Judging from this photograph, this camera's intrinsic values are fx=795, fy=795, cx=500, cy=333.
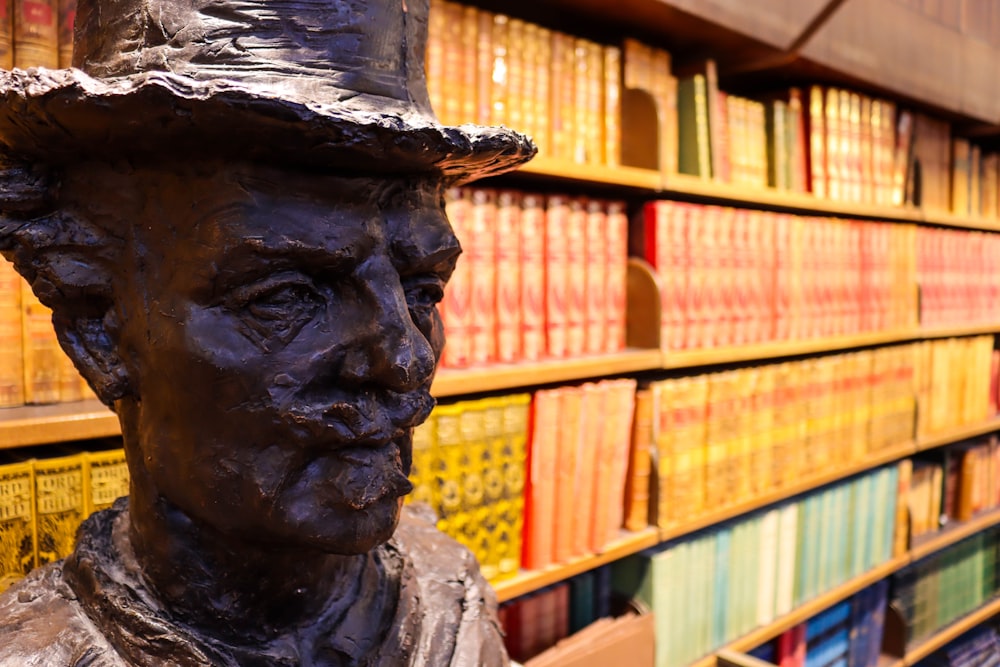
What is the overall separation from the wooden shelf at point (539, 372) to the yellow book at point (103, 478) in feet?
1.54

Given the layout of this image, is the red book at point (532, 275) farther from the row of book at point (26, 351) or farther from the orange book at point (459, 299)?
the row of book at point (26, 351)

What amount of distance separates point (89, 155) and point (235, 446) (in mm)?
262

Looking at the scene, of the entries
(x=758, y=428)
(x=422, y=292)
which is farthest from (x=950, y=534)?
(x=422, y=292)

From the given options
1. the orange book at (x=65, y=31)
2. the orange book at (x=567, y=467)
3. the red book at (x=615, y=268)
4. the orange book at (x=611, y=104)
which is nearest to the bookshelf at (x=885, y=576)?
the orange book at (x=567, y=467)

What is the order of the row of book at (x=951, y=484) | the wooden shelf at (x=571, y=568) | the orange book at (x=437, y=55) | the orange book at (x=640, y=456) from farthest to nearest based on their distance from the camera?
the row of book at (x=951, y=484) < the orange book at (x=640, y=456) < the wooden shelf at (x=571, y=568) < the orange book at (x=437, y=55)

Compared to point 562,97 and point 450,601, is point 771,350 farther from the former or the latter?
point 450,601

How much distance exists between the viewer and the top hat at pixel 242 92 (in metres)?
0.55

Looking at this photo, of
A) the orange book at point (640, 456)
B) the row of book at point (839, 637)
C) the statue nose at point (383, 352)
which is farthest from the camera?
the row of book at point (839, 637)

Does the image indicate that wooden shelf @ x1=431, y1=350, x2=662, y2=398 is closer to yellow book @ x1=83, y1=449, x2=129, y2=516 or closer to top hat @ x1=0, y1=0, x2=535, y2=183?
yellow book @ x1=83, y1=449, x2=129, y2=516

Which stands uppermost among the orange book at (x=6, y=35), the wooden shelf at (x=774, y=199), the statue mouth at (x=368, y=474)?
the orange book at (x=6, y=35)

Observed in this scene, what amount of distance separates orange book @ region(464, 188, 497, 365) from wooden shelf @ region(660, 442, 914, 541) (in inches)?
23.9

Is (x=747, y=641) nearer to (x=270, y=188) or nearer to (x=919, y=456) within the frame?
(x=919, y=456)

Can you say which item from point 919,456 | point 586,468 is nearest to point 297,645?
point 586,468

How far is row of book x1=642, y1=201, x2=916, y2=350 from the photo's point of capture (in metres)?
1.69
